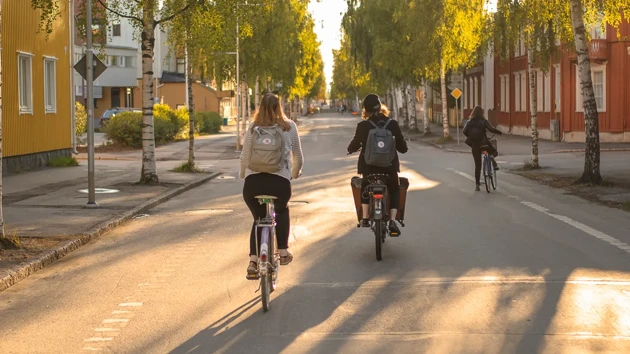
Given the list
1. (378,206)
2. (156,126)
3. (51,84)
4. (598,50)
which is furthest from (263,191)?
(156,126)

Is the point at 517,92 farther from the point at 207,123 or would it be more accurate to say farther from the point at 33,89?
the point at 33,89

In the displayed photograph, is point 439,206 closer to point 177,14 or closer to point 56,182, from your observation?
point 177,14

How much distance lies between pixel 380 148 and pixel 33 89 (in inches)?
749

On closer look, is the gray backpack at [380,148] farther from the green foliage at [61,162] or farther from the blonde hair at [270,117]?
→ the green foliage at [61,162]

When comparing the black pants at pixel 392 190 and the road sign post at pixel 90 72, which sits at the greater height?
the road sign post at pixel 90 72

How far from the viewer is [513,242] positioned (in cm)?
1184

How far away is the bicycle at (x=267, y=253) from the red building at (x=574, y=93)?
Result: 28.5m

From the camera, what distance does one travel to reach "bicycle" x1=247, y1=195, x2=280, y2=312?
25.6ft

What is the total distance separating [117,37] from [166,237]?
79.2m

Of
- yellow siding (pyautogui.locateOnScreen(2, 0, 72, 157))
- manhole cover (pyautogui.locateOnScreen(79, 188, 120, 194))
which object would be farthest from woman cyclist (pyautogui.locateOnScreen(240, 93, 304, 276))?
yellow siding (pyautogui.locateOnScreen(2, 0, 72, 157))

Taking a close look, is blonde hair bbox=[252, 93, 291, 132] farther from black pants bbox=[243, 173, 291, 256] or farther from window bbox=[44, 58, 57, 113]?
window bbox=[44, 58, 57, 113]

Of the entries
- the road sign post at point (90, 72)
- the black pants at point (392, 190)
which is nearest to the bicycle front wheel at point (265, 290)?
the black pants at point (392, 190)

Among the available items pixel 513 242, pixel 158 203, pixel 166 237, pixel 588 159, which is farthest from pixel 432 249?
pixel 588 159

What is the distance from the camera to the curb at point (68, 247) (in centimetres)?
979
